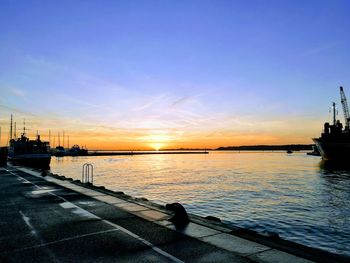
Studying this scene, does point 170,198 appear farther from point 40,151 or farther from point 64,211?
point 40,151

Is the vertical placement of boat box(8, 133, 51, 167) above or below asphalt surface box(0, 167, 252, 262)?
above

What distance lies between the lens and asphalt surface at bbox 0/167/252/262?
23.1 ft

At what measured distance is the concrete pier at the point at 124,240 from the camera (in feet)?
23.0

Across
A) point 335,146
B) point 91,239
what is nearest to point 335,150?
point 335,146

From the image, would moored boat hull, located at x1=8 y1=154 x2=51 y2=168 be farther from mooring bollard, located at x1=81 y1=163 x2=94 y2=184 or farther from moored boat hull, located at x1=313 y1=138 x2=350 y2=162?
moored boat hull, located at x1=313 y1=138 x2=350 y2=162

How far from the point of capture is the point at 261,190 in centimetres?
3559

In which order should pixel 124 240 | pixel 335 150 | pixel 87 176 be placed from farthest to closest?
pixel 335 150
pixel 87 176
pixel 124 240

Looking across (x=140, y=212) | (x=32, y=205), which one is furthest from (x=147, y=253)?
(x=32, y=205)

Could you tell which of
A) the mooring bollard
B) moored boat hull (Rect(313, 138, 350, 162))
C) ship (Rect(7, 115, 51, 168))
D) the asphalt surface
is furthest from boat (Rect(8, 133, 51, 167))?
moored boat hull (Rect(313, 138, 350, 162))

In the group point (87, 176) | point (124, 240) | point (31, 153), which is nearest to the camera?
point (124, 240)

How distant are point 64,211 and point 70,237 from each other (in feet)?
13.3

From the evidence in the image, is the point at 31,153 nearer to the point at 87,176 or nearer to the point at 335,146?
the point at 87,176

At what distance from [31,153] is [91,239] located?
69.2m

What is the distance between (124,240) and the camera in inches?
328
